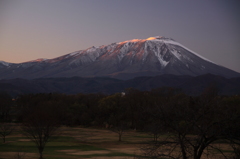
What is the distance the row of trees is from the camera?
11.1 metres

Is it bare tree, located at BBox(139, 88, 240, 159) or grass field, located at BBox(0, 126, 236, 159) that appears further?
grass field, located at BBox(0, 126, 236, 159)

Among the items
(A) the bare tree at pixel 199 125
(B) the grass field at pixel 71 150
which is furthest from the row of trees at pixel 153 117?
(B) the grass field at pixel 71 150

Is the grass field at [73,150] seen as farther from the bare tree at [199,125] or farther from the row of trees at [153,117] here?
the bare tree at [199,125]

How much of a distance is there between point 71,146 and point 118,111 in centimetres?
3932

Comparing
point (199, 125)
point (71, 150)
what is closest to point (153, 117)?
point (199, 125)

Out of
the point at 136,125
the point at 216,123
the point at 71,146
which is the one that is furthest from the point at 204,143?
the point at 136,125

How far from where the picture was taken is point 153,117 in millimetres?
11836

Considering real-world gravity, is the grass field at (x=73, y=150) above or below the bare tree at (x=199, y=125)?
below

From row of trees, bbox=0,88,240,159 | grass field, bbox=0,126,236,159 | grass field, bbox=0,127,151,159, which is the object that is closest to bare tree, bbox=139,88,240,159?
row of trees, bbox=0,88,240,159

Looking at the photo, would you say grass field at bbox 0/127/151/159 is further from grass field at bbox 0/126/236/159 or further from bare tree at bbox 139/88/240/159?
bare tree at bbox 139/88/240/159

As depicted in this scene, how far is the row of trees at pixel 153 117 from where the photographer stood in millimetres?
11062

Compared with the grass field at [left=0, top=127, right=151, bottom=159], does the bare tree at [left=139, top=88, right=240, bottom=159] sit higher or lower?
higher

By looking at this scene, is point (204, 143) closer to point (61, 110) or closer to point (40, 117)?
point (40, 117)

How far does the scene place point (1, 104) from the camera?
266ft
